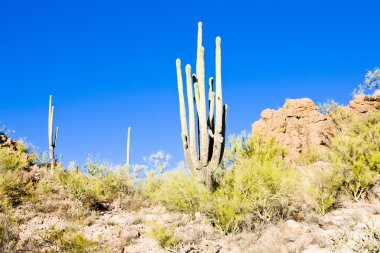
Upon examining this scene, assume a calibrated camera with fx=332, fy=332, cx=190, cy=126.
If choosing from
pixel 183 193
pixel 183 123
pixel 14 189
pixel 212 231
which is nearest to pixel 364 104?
pixel 183 123

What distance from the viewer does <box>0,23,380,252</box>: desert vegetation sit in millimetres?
6090

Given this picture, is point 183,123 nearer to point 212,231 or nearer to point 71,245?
point 212,231

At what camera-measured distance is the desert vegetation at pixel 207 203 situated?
Result: 20.0ft

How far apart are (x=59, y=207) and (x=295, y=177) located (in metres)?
6.12

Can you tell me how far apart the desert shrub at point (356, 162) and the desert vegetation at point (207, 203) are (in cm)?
3

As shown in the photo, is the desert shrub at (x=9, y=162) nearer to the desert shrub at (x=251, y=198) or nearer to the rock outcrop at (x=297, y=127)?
the desert shrub at (x=251, y=198)

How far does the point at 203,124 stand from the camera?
889 cm

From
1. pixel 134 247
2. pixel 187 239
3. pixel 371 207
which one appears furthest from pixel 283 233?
pixel 134 247

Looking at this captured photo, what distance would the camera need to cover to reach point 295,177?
26.0 feet

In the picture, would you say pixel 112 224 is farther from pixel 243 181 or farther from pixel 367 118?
pixel 367 118

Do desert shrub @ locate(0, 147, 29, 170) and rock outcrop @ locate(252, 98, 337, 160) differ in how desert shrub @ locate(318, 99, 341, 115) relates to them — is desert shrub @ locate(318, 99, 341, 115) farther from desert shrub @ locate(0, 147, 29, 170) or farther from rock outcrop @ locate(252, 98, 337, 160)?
desert shrub @ locate(0, 147, 29, 170)

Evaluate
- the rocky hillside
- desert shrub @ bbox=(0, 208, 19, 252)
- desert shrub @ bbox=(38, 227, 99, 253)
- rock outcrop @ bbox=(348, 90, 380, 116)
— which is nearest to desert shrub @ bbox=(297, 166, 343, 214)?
the rocky hillside

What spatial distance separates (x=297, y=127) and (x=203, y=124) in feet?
18.6

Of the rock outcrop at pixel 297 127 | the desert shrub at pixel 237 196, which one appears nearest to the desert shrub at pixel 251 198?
the desert shrub at pixel 237 196
